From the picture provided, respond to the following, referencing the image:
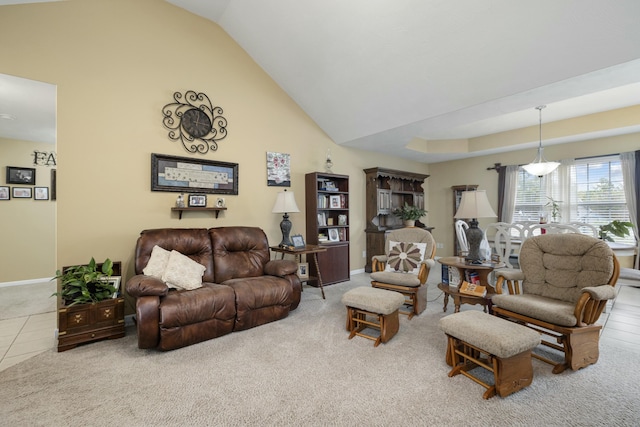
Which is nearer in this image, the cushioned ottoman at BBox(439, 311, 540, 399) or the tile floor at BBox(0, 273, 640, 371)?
the cushioned ottoman at BBox(439, 311, 540, 399)

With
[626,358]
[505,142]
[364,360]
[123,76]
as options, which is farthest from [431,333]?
[505,142]

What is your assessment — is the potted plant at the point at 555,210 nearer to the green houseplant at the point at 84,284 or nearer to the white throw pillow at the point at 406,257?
the white throw pillow at the point at 406,257

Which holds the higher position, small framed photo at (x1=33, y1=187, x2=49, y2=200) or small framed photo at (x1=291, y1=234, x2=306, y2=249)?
small framed photo at (x1=33, y1=187, x2=49, y2=200)

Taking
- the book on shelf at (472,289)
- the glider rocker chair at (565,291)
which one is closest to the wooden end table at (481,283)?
the book on shelf at (472,289)

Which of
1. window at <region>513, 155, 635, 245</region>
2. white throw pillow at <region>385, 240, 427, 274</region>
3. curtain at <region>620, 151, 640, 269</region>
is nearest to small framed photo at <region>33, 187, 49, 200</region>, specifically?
white throw pillow at <region>385, 240, 427, 274</region>

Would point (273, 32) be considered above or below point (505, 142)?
above

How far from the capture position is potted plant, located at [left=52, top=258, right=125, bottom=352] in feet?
8.04

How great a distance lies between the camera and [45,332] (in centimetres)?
287

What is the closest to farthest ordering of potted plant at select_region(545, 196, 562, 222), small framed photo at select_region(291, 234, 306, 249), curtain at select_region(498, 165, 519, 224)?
small framed photo at select_region(291, 234, 306, 249), potted plant at select_region(545, 196, 562, 222), curtain at select_region(498, 165, 519, 224)

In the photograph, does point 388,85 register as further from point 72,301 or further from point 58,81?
point 72,301

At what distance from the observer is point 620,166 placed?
4.89 m

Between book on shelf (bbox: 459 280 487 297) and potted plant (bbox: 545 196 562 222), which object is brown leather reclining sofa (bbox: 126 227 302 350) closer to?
book on shelf (bbox: 459 280 487 297)

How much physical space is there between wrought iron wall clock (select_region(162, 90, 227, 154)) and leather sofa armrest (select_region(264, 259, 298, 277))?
1742 millimetres

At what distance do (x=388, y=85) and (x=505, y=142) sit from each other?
3546 millimetres
